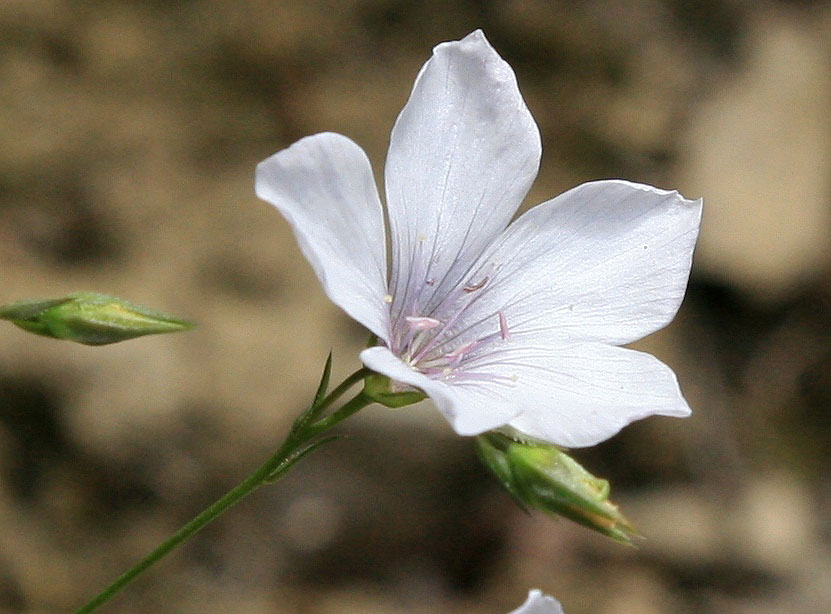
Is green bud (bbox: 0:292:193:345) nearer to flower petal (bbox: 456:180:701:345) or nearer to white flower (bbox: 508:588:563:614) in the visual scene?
flower petal (bbox: 456:180:701:345)

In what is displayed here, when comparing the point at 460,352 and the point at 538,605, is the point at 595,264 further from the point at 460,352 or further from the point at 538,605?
the point at 538,605

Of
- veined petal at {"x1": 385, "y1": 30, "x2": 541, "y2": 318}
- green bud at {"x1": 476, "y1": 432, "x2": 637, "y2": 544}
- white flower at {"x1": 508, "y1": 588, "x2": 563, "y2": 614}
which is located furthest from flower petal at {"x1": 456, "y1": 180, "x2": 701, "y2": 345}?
white flower at {"x1": 508, "y1": 588, "x2": 563, "y2": 614}

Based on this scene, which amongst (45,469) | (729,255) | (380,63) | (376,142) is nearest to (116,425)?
(45,469)

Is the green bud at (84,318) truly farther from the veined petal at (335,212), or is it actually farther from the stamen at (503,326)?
the stamen at (503,326)

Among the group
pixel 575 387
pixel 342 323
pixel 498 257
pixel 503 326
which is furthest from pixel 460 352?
pixel 342 323

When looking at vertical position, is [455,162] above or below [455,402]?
above

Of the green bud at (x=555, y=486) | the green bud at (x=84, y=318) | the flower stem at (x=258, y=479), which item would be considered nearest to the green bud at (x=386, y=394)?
the flower stem at (x=258, y=479)

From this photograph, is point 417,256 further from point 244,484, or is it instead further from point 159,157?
point 159,157

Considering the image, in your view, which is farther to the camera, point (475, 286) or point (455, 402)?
point (475, 286)
